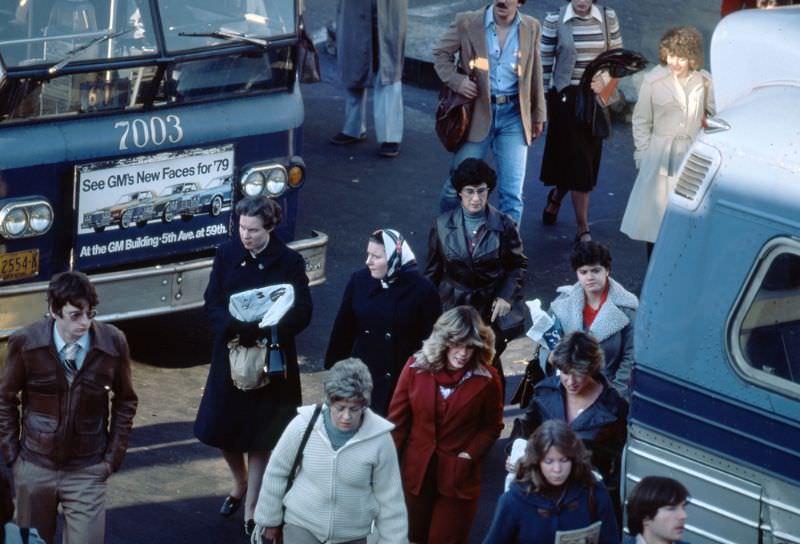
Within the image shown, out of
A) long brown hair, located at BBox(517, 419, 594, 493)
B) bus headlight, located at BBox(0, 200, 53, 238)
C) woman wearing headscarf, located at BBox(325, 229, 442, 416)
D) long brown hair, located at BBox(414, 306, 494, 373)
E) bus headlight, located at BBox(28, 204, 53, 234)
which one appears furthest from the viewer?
bus headlight, located at BBox(28, 204, 53, 234)

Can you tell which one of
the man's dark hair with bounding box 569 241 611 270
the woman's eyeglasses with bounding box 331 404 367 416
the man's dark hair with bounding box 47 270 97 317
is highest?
the man's dark hair with bounding box 47 270 97 317

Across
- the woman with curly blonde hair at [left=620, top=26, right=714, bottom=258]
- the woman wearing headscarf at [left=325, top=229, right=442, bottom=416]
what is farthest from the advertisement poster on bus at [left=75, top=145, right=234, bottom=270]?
the woman with curly blonde hair at [left=620, top=26, right=714, bottom=258]

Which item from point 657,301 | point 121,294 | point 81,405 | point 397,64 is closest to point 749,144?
point 657,301

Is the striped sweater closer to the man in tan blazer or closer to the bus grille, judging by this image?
the man in tan blazer

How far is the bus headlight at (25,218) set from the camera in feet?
29.5

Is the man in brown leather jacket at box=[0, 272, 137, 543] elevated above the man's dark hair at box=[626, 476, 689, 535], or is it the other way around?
the man's dark hair at box=[626, 476, 689, 535]

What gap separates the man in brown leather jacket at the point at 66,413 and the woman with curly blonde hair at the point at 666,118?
15.7 feet

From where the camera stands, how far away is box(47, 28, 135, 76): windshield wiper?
29.9 feet

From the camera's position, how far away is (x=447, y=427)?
7.40m

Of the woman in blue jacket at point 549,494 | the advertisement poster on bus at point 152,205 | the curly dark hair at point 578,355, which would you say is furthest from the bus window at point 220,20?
the woman in blue jacket at point 549,494

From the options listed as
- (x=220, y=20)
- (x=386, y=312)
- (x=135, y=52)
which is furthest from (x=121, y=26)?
(x=386, y=312)

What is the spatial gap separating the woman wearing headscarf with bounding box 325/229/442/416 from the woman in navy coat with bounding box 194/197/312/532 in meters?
0.25

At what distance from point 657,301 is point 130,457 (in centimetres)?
336

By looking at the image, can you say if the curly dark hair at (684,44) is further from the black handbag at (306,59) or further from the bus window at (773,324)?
the bus window at (773,324)
